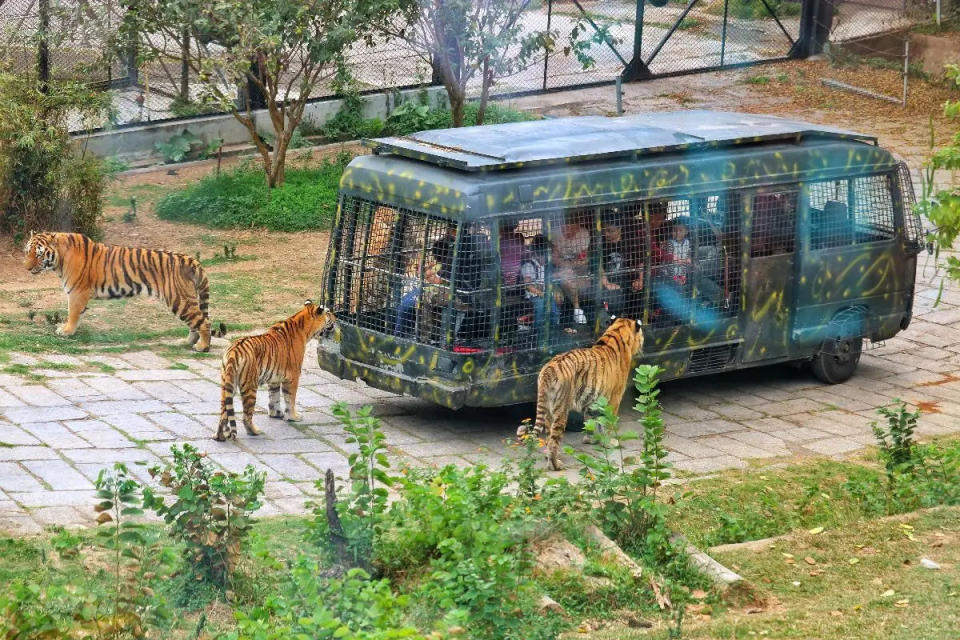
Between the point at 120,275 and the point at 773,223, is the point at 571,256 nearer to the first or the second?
the point at 773,223

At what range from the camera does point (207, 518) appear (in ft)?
23.7

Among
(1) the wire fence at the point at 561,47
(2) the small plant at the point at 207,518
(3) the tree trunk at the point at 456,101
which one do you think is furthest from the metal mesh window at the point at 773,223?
(1) the wire fence at the point at 561,47

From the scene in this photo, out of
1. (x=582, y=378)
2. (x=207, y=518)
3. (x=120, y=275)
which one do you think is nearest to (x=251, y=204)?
(x=120, y=275)

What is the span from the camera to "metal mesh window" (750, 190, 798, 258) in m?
11.1

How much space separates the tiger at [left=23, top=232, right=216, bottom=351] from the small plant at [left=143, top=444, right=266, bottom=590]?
5.19 m

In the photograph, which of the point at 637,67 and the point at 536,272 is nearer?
the point at 536,272

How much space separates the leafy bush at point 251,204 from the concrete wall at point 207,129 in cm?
123

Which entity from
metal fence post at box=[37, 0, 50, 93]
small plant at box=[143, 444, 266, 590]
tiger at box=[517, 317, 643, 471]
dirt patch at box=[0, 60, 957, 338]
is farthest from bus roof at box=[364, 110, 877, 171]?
metal fence post at box=[37, 0, 50, 93]

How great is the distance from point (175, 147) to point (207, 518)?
37.4ft

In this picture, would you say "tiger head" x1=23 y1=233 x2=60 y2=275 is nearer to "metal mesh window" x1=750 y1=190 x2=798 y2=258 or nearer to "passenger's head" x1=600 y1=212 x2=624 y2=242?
"passenger's head" x1=600 y1=212 x2=624 y2=242

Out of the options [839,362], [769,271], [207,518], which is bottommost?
[839,362]

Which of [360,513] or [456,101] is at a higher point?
Answer: [456,101]

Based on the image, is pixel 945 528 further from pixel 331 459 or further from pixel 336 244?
pixel 336 244

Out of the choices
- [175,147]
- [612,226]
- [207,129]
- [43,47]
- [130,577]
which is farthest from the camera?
[207,129]
